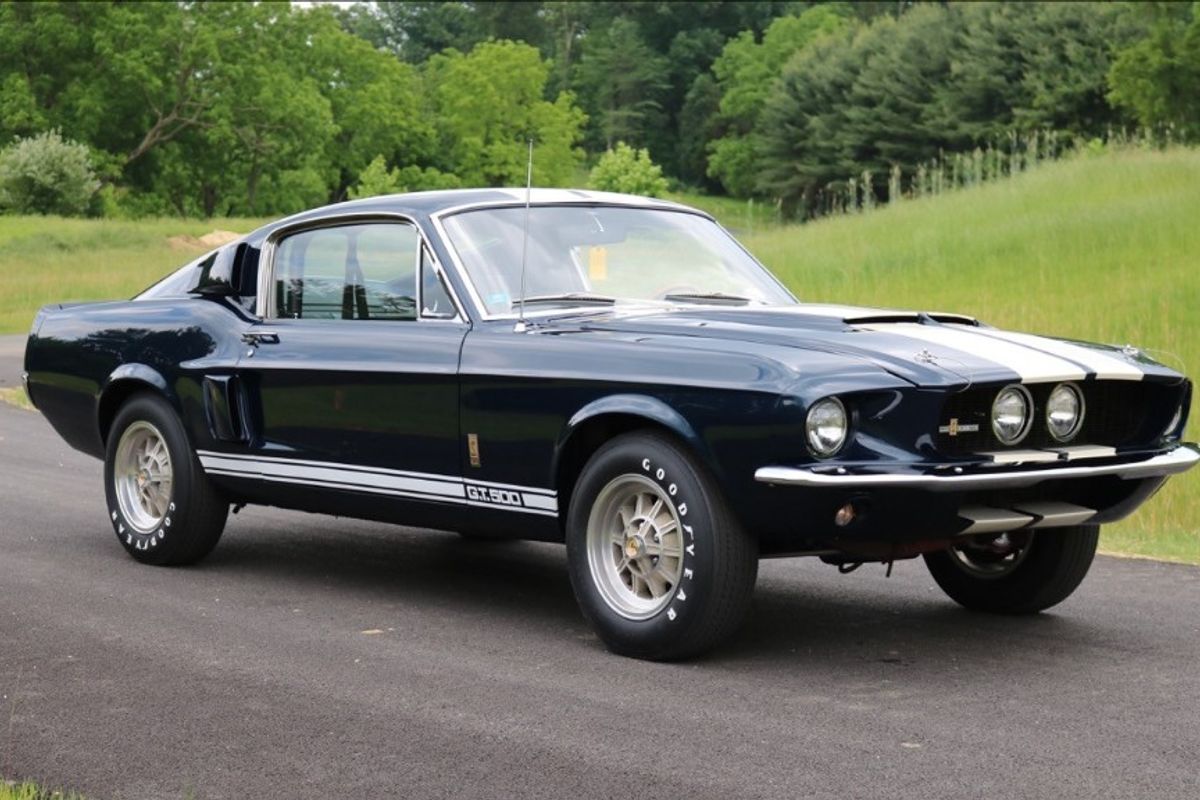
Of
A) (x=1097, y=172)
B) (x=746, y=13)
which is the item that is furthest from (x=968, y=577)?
(x=746, y=13)

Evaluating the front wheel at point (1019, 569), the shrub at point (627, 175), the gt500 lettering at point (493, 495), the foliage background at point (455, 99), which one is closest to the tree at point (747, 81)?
the foliage background at point (455, 99)

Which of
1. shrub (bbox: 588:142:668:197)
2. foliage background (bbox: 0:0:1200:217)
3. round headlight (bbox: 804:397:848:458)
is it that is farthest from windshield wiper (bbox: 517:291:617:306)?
shrub (bbox: 588:142:668:197)

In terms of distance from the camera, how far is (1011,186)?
107ft

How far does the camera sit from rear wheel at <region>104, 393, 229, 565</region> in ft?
27.5

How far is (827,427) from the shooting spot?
5.95 meters

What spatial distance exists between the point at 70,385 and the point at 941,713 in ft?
16.6

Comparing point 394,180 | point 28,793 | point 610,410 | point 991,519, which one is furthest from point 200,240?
point 28,793

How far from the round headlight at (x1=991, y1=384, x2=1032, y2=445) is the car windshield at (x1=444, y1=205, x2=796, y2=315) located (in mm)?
1626

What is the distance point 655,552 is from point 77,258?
4196cm

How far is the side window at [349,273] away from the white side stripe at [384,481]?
0.63 metres

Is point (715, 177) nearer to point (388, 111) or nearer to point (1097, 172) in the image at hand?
point (388, 111)

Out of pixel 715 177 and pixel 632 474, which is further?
pixel 715 177

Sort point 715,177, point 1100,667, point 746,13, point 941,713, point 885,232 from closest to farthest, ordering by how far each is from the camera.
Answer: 1. point 941,713
2. point 1100,667
3. point 885,232
4. point 715,177
5. point 746,13

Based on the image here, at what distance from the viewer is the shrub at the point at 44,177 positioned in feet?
194
